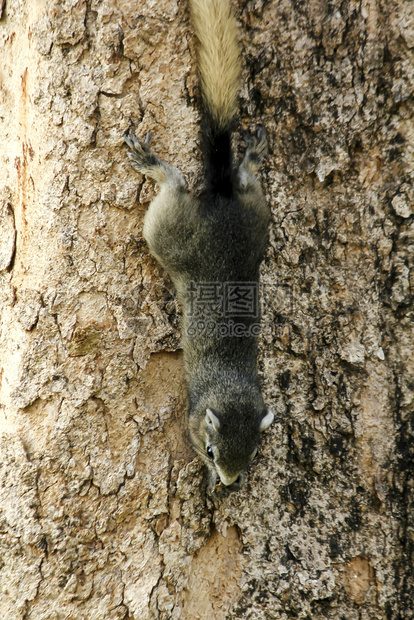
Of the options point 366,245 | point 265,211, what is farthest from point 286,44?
point 366,245

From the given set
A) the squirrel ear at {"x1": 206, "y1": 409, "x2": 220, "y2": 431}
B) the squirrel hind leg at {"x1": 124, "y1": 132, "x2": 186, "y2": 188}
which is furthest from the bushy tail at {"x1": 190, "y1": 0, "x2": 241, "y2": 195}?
the squirrel ear at {"x1": 206, "y1": 409, "x2": 220, "y2": 431}

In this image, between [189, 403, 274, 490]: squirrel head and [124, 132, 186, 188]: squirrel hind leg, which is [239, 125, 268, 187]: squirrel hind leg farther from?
[189, 403, 274, 490]: squirrel head

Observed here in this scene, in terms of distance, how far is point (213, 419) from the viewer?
9.23 ft

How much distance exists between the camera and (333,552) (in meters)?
2.83

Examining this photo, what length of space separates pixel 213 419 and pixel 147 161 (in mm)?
1510

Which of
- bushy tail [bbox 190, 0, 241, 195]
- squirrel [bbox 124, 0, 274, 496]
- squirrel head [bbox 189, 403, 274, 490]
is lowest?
squirrel head [bbox 189, 403, 274, 490]

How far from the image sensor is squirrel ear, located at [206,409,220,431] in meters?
2.81

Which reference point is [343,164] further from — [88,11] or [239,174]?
[88,11]

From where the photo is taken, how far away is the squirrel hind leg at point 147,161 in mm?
2791

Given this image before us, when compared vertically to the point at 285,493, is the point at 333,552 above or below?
below

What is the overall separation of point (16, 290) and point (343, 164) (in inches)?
80.2

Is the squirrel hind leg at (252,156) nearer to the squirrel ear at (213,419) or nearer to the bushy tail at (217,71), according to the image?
the bushy tail at (217,71)

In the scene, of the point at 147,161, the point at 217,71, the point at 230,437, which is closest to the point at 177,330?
the point at 230,437

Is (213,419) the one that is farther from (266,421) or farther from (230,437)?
(266,421)
